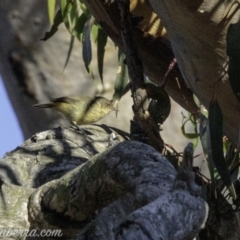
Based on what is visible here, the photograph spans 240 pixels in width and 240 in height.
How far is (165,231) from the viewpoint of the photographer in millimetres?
712

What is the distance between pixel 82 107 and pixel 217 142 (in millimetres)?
1674

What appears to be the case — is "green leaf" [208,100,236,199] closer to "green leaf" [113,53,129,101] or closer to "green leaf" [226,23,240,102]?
"green leaf" [226,23,240,102]

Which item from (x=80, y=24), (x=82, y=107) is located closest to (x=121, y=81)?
(x=80, y=24)

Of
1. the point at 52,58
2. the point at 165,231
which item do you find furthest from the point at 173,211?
the point at 52,58

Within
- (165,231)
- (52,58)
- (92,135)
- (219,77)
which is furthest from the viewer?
(52,58)

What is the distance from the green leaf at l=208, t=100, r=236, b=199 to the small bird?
126cm

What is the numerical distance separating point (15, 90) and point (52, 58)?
18 centimetres

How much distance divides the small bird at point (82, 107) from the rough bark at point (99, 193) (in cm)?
101

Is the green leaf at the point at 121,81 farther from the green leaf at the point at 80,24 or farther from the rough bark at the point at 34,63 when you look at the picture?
the rough bark at the point at 34,63

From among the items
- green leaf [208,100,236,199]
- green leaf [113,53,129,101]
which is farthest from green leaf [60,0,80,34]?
green leaf [208,100,236,199]

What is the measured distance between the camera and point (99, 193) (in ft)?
3.24

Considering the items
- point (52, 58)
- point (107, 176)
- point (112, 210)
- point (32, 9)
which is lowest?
point (112, 210)

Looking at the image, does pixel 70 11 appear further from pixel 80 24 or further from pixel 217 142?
pixel 217 142

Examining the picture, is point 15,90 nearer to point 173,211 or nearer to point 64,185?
point 64,185
